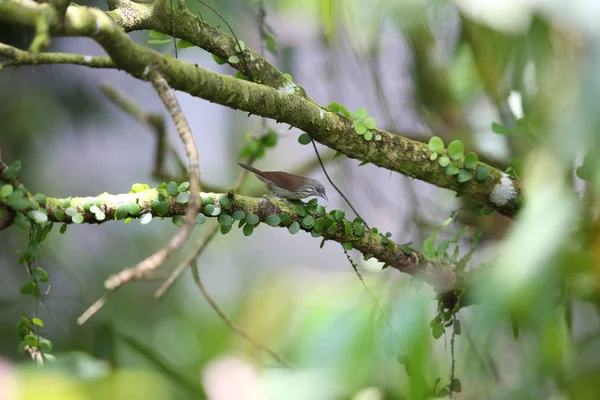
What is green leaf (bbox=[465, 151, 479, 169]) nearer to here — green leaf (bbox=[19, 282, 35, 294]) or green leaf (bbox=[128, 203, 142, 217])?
green leaf (bbox=[128, 203, 142, 217])

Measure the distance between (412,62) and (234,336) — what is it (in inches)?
40.2

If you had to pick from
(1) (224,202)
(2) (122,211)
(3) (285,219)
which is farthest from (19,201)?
(3) (285,219)

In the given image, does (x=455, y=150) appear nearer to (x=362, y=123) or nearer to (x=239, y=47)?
(x=362, y=123)

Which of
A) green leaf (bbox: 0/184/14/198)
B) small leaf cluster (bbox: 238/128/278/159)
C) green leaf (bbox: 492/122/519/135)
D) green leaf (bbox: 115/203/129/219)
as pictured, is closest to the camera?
green leaf (bbox: 0/184/14/198)

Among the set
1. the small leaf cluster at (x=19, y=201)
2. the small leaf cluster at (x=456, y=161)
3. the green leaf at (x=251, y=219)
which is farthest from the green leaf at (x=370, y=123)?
the small leaf cluster at (x=19, y=201)

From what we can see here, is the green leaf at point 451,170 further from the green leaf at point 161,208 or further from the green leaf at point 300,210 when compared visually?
the green leaf at point 161,208

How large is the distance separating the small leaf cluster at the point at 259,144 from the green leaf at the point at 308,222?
49cm

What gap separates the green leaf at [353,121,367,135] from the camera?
922 millimetres

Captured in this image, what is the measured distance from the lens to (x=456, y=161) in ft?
3.37

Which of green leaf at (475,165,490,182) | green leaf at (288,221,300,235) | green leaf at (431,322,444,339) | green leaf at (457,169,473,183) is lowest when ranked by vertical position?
green leaf at (431,322,444,339)

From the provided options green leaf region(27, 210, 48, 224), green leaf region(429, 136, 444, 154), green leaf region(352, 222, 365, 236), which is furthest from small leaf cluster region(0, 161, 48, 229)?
green leaf region(429, 136, 444, 154)

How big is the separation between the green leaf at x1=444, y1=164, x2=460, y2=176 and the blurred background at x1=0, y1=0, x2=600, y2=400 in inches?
5.9

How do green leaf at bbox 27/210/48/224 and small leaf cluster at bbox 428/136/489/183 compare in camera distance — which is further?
small leaf cluster at bbox 428/136/489/183

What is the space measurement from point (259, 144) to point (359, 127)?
48 centimetres
